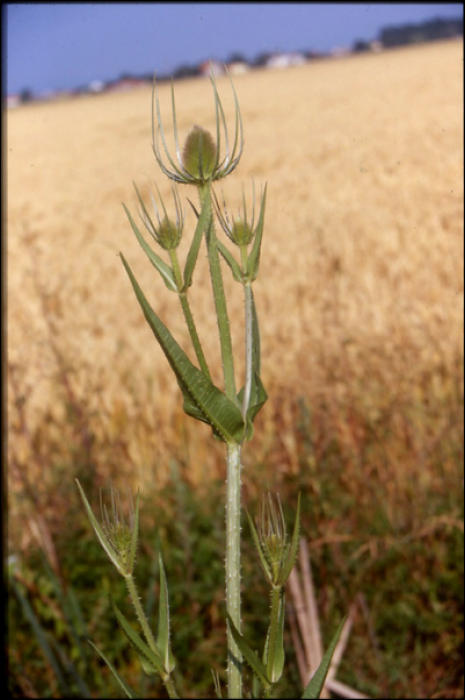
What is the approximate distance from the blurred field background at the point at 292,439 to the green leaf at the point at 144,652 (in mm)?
549

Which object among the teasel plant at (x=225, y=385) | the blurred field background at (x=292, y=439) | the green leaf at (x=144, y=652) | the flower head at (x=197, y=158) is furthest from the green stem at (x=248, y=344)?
the blurred field background at (x=292, y=439)

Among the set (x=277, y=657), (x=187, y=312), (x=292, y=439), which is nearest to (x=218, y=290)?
(x=187, y=312)

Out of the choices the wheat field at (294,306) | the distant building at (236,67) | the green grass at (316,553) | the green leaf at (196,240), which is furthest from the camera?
the wheat field at (294,306)

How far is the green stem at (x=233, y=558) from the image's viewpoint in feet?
2.24

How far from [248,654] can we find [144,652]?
11 centimetres

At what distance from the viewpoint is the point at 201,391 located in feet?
2.14

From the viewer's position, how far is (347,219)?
165 inches

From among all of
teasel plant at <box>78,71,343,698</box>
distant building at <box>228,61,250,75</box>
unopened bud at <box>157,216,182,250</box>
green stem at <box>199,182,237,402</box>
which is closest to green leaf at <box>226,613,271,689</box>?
teasel plant at <box>78,71,343,698</box>

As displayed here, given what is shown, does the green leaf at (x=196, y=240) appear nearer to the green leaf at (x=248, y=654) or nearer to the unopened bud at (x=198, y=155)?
the unopened bud at (x=198, y=155)

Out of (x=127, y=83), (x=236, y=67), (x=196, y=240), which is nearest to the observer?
(x=196, y=240)

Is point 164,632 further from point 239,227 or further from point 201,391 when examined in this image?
point 239,227

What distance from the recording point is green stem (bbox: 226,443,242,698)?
2.24 ft

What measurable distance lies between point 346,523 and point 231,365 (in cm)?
174

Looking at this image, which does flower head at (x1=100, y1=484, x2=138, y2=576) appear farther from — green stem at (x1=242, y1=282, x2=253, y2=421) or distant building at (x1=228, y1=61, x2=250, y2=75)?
distant building at (x1=228, y1=61, x2=250, y2=75)
